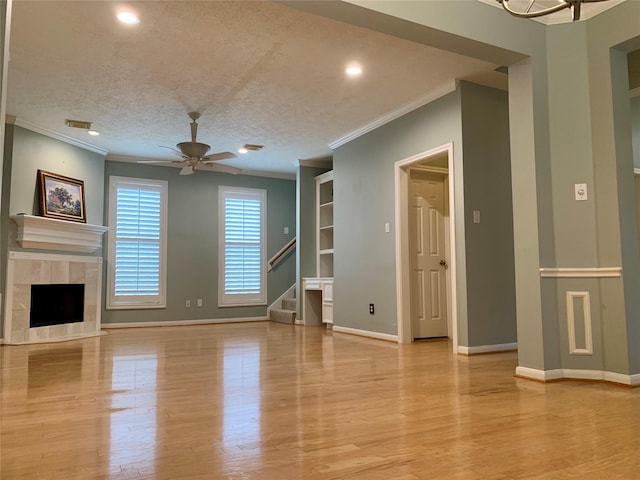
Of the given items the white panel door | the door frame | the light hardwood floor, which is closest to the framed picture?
the light hardwood floor

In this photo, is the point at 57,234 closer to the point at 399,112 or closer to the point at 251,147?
the point at 251,147

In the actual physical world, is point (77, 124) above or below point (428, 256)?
above

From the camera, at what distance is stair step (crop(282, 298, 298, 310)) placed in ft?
27.1

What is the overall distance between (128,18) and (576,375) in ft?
13.8

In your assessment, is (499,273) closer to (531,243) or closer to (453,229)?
(453,229)

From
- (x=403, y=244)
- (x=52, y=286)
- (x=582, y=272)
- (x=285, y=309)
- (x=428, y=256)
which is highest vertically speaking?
(x=403, y=244)

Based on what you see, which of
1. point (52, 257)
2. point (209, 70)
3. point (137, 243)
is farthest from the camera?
point (137, 243)

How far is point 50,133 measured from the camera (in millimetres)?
6121

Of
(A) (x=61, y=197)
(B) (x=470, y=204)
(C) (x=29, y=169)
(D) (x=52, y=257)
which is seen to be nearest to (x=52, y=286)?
(D) (x=52, y=257)

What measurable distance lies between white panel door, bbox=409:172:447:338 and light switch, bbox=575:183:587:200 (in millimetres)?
2355

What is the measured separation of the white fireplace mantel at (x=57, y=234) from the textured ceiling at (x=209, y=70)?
125cm

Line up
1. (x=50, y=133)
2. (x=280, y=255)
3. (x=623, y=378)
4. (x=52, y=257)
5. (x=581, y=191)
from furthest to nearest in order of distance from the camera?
(x=280, y=255), (x=50, y=133), (x=52, y=257), (x=581, y=191), (x=623, y=378)

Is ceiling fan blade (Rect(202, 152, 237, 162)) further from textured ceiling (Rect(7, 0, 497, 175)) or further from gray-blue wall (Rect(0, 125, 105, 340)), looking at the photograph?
gray-blue wall (Rect(0, 125, 105, 340))

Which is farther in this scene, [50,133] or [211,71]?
[50,133]
